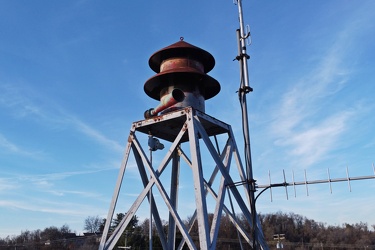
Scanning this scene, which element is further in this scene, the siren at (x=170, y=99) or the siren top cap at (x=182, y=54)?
the siren top cap at (x=182, y=54)

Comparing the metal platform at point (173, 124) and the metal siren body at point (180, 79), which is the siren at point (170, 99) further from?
the metal platform at point (173, 124)

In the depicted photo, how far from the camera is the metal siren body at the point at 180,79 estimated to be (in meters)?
10.5

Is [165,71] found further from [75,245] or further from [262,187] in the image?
[75,245]

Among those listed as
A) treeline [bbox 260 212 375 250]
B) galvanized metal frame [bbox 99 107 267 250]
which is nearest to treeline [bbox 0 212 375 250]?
treeline [bbox 260 212 375 250]

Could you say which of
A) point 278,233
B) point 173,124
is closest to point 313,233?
point 278,233

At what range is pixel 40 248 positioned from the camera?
71.9 m

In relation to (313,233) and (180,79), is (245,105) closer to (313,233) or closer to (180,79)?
(180,79)

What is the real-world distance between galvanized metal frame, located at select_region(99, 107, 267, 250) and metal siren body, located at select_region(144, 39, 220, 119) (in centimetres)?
55

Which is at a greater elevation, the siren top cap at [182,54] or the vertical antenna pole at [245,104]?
the siren top cap at [182,54]

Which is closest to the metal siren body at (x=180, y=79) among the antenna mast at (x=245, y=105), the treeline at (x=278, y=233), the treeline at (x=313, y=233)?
the antenna mast at (x=245, y=105)

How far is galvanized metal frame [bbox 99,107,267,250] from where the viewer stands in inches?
338

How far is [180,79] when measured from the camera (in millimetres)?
10789

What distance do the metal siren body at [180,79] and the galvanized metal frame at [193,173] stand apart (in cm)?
55

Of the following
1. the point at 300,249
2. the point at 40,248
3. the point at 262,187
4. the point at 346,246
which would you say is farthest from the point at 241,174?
the point at 346,246
